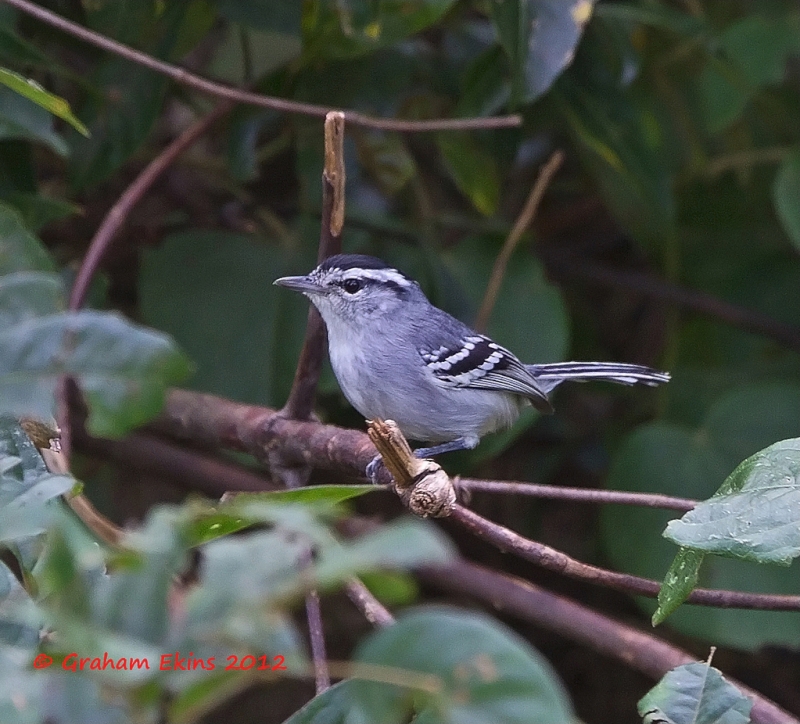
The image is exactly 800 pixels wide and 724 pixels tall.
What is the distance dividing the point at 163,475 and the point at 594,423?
6.07 ft

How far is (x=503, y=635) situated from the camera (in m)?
0.75

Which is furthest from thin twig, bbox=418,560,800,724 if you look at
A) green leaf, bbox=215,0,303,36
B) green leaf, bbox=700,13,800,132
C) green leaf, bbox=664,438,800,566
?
green leaf, bbox=700,13,800,132

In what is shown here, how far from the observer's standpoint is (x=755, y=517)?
4.71ft

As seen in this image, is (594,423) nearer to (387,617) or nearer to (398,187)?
(398,187)

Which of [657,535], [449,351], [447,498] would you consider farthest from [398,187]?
[447,498]

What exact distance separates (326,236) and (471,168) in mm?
1163

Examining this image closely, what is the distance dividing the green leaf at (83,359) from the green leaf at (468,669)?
0.34 m

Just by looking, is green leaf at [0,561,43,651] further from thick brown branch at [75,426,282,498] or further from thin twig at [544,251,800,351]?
thin twig at [544,251,800,351]

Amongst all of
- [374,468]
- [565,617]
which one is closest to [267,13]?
[374,468]

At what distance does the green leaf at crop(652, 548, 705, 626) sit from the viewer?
150cm

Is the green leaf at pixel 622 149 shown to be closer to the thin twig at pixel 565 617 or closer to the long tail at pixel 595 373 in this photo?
the long tail at pixel 595 373

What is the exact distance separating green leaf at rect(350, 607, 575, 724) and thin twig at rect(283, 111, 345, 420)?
47.6 inches

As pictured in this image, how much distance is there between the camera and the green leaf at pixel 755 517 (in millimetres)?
1392

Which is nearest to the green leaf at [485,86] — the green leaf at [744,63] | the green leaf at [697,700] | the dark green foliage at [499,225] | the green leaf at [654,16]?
the dark green foliage at [499,225]
